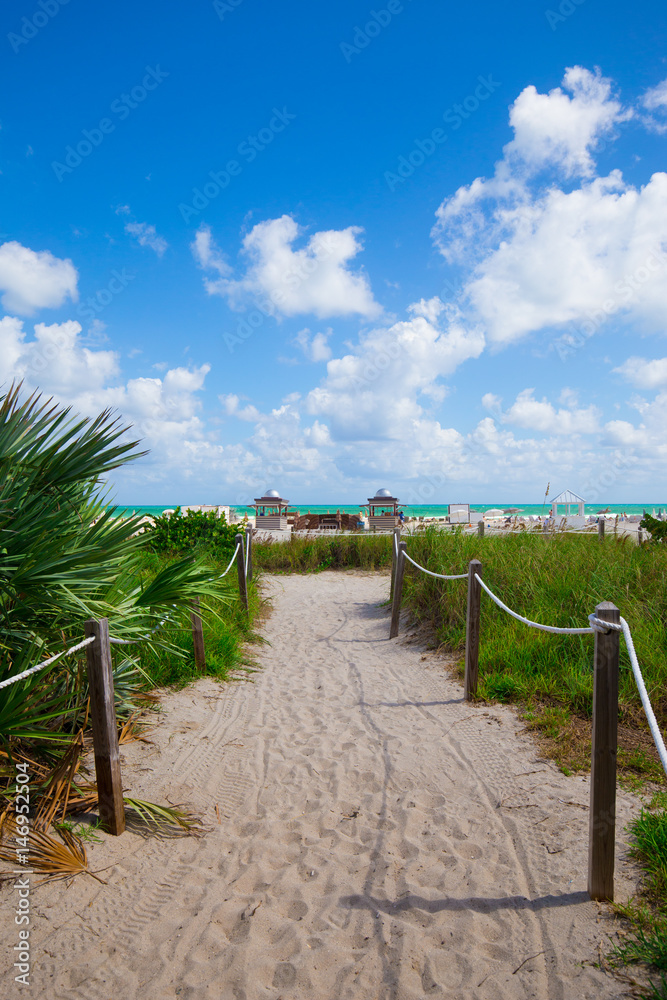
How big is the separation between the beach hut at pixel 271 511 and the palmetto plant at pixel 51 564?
17923mm

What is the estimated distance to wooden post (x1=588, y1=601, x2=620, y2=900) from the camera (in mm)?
2320

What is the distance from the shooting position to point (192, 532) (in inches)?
403

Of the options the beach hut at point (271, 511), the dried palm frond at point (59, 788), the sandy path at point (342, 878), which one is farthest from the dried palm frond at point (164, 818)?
the beach hut at point (271, 511)

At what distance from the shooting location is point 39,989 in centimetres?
206

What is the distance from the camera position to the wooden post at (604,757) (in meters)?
2.32

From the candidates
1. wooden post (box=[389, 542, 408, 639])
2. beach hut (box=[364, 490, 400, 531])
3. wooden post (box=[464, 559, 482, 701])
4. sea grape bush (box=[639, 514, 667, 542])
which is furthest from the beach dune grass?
beach hut (box=[364, 490, 400, 531])

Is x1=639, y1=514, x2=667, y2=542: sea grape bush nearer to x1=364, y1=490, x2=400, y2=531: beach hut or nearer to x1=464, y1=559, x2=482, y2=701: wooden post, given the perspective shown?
x1=464, y1=559, x2=482, y2=701: wooden post

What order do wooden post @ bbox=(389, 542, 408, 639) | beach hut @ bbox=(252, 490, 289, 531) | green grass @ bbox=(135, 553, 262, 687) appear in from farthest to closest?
beach hut @ bbox=(252, 490, 289, 531)
wooden post @ bbox=(389, 542, 408, 639)
green grass @ bbox=(135, 553, 262, 687)

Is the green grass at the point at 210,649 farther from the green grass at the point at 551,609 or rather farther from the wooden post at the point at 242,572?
the green grass at the point at 551,609

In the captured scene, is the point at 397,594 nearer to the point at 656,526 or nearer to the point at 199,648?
the point at 199,648

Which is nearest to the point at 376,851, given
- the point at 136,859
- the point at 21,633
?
the point at 136,859

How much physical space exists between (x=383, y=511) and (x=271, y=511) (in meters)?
5.61

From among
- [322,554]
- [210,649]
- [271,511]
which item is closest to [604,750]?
[210,649]

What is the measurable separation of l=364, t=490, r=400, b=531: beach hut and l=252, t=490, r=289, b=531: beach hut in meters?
3.55
